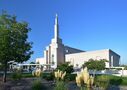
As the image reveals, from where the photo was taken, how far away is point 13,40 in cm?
2795

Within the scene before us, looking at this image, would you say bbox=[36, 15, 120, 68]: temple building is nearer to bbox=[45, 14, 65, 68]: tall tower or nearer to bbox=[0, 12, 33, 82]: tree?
bbox=[45, 14, 65, 68]: tall tower

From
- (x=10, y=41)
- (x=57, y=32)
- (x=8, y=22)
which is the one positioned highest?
(x=57, y=32)

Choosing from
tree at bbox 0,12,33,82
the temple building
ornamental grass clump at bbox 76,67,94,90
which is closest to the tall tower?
the temple building

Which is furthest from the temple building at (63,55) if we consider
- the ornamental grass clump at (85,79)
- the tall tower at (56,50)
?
the ornamental grass clump at (85,79)

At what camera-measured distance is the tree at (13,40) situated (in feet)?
89.1

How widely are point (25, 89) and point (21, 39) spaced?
835cm

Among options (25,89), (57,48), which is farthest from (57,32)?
(25,89)

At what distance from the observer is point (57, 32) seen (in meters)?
124

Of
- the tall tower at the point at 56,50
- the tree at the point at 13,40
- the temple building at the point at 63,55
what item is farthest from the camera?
the temple building at the point at 63,55

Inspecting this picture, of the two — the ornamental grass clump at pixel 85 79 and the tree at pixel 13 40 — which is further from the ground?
the tree at pixel 13 40

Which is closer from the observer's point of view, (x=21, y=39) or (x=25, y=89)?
(x=25, y=89)

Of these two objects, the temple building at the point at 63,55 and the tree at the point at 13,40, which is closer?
the tree at the point at 13,40

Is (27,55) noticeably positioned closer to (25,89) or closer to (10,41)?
(10,41)

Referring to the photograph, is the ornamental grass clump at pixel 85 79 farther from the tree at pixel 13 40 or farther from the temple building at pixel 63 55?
the temple building at pixel 63 55
